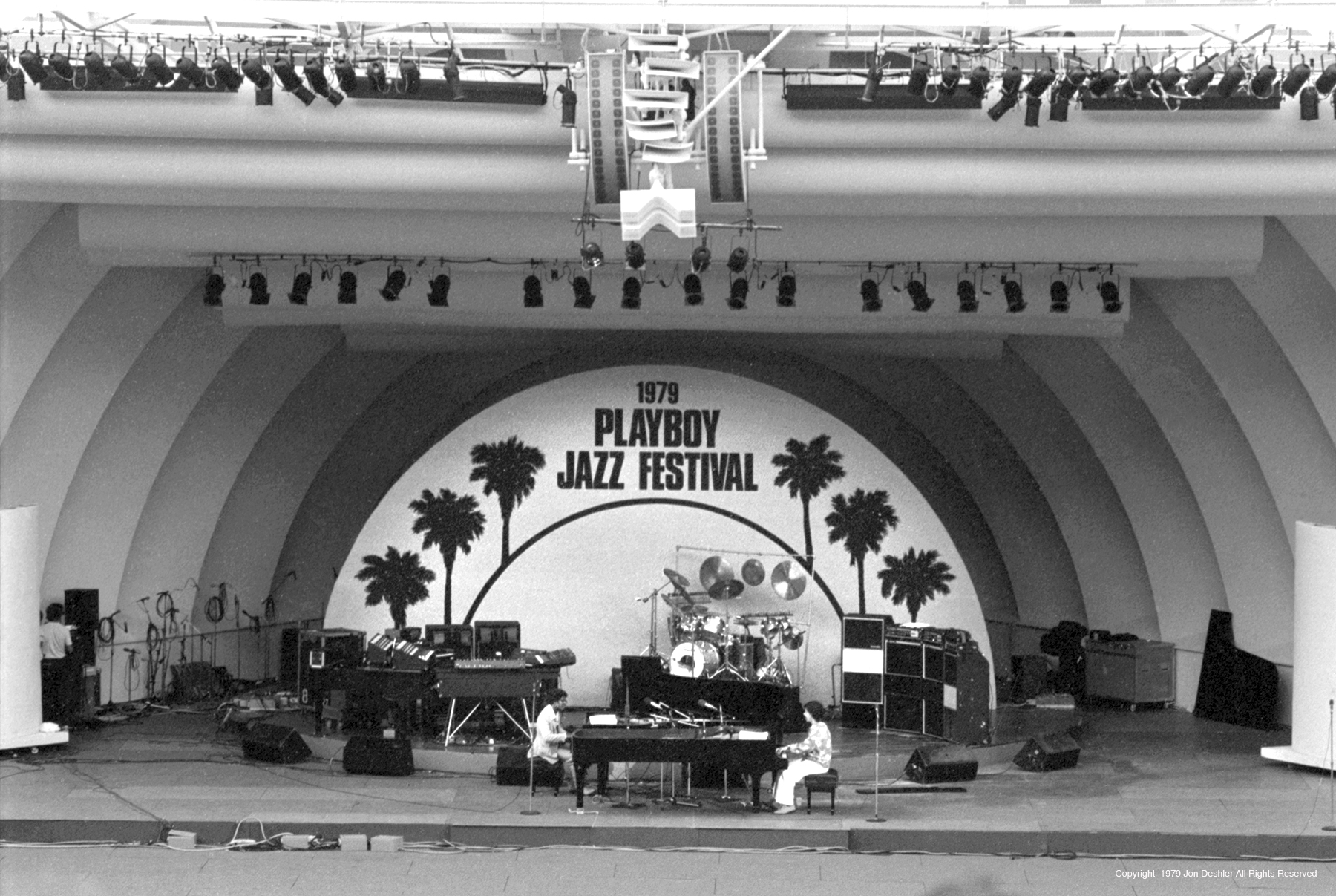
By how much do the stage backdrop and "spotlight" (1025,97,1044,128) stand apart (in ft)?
27.2

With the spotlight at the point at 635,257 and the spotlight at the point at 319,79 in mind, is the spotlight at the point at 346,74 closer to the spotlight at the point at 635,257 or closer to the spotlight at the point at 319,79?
the spotlight at the point at 319,79

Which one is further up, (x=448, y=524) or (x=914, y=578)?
(x=448, y=524)

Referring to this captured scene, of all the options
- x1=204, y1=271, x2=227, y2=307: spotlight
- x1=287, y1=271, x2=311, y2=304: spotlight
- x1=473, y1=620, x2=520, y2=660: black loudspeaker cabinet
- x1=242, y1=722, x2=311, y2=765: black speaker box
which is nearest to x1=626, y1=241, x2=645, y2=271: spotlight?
x1=287, y1=271, x2=311, y2=304: spotlight

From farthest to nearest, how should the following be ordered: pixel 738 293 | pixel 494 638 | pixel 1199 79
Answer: pixel 494 638 → pixel 738 293 → pixel 1199 79

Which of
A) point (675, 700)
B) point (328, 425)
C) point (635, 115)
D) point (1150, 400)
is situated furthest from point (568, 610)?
point (635, 115)

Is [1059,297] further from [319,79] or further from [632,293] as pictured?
[319,79]

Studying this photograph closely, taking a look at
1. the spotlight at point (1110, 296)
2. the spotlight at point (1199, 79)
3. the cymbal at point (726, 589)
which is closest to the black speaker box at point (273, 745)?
the cymbal at point (726, 589)

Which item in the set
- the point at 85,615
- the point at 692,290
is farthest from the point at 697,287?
the point at 85,615

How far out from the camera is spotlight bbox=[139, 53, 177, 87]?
46.9 feet

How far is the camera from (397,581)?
22750 millimetres

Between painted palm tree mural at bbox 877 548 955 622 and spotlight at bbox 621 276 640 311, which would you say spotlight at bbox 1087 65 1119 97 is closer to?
spotlight at bbox 621 276 640 311

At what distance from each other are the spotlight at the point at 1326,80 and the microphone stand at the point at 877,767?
7446mm

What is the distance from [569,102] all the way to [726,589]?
341 inches

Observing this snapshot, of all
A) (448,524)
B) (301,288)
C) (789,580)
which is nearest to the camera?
(301,288)
